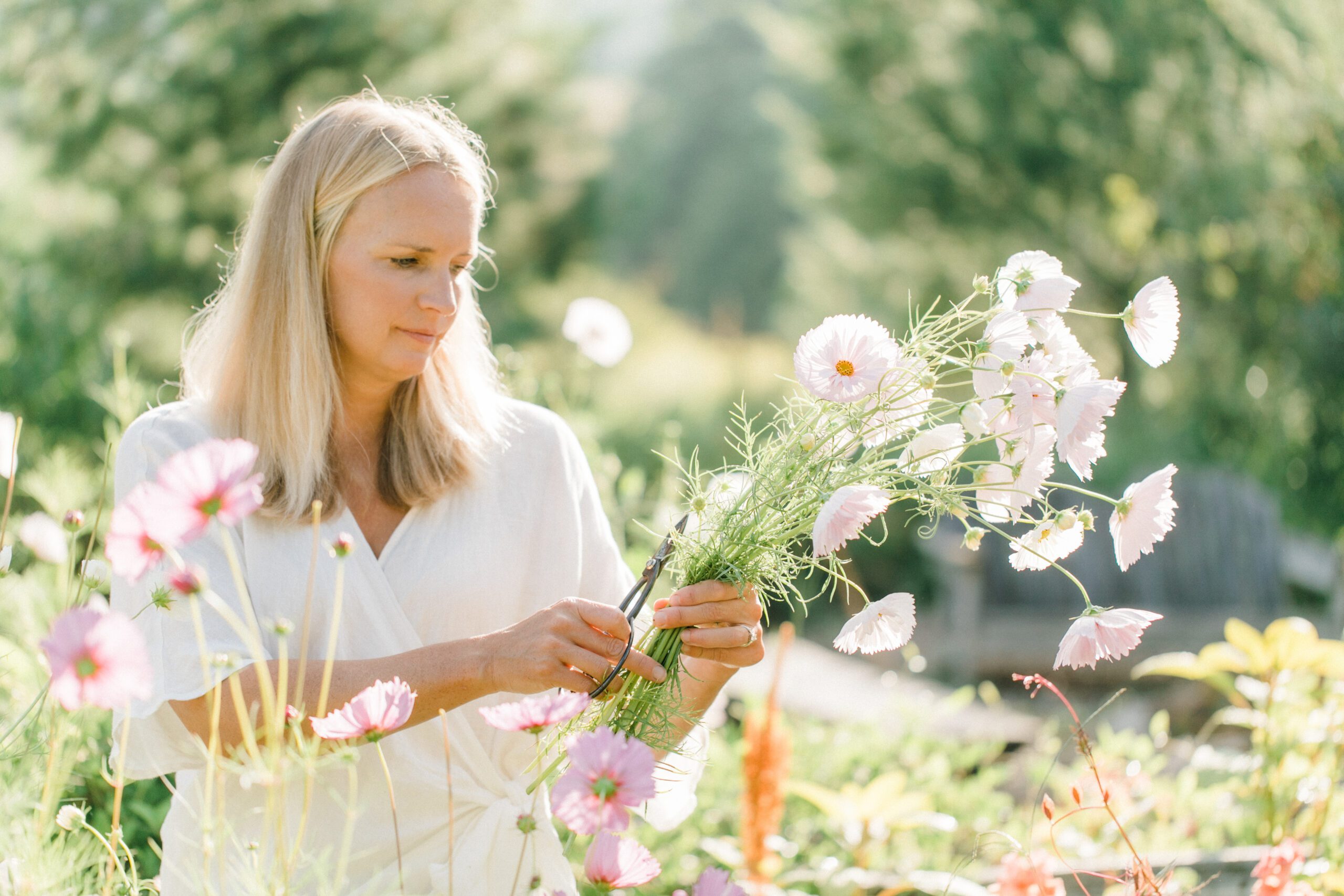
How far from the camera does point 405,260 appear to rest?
1.57 m

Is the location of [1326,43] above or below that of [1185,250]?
above

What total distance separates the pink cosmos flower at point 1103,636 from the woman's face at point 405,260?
37.1 inches

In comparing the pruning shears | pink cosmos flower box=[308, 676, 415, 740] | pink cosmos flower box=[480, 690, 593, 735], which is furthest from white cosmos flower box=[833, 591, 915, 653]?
pink cosmos flower box=[308, 676, 415, 740]

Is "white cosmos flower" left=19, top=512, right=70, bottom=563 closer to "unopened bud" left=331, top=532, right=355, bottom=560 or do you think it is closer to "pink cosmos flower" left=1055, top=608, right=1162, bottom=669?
A: "unopened bud" left=331, top=532, right=355, bottom=560

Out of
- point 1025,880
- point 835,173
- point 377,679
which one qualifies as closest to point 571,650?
point 377,679

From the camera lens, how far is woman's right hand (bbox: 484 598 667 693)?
119 cm

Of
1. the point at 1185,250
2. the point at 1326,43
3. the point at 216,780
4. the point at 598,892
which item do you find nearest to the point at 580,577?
the point at 216,780

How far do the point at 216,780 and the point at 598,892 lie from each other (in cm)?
75

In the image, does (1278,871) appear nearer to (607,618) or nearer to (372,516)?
(607,618)

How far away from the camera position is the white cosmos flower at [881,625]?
111 cm

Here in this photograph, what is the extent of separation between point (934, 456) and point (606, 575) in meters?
0.77

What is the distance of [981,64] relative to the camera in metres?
7.86

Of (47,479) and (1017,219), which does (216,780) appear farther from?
(1017,219)

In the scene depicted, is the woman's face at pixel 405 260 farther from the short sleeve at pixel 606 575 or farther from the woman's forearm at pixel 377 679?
→ the woman's forearm at pixel 377 679
